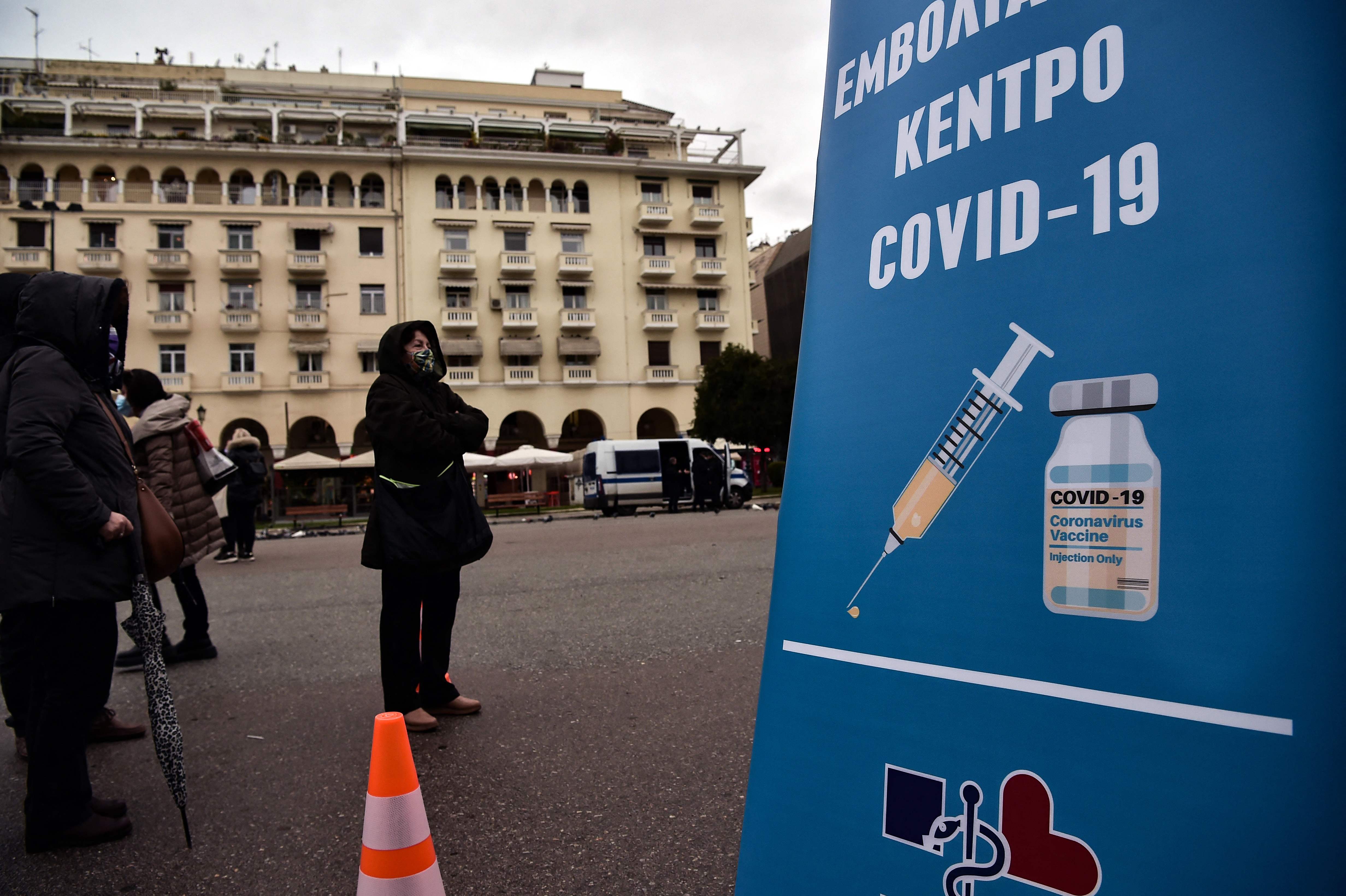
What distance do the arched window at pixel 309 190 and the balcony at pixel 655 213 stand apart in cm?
1404

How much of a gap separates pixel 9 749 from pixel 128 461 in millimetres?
1556

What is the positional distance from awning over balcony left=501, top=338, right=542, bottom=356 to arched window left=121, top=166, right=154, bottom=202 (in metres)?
15.8

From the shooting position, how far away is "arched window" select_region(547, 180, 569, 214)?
38.2m

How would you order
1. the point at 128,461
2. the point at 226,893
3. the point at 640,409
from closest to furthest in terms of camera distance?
the point at 226,893
the point at 128,461
the point at 640,409

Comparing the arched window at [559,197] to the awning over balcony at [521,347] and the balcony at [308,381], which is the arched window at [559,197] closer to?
the awning over balcony at [521,347]

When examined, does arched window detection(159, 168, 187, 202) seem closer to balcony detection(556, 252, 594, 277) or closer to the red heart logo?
balcony detection(556, 252, 594, 277)

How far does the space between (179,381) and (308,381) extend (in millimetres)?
4847

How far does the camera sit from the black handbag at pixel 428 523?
3.25 m

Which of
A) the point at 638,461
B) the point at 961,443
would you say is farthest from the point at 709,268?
the point at 961,443

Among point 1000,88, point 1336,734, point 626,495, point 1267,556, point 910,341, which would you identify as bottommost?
point 626,495

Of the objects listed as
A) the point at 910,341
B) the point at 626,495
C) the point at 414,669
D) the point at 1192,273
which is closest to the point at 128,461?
the point at 414,669

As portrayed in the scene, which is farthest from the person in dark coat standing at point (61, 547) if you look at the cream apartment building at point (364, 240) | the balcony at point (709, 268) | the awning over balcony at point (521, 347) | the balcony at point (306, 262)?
the balcony at point (709, 268)

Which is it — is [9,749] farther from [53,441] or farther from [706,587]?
[706,587]

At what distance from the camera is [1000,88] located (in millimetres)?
1200
